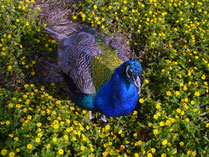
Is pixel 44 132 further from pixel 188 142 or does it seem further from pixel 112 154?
pixel 188 142

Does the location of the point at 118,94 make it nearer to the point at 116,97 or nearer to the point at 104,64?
the point at 116,97

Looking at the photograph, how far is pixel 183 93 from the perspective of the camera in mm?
3094

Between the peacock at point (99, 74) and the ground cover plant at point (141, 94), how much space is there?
33 centimetres

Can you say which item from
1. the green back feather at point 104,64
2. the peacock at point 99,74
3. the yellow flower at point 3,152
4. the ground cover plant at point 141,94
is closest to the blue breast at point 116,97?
the peacock at point 99,74

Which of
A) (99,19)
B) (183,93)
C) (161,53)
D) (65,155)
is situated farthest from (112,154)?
(99,19)

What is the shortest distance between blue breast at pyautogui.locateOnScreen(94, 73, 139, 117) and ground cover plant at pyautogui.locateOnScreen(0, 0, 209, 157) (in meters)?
0.38

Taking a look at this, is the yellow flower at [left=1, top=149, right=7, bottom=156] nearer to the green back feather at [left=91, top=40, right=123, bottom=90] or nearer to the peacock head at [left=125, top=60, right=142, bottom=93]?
the green back feather at [left=91, top=40, right=123, bottom=90]

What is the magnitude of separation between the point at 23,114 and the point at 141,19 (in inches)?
110

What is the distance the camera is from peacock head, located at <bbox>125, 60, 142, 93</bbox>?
1.98 metres

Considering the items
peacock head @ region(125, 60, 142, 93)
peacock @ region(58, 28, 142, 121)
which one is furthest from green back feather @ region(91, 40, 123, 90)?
peacock head @ region(125, 60, 142, 93)

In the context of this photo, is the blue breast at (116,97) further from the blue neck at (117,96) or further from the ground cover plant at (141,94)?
the ground cover plant at (141,94)

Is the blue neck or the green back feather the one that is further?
the green back feather

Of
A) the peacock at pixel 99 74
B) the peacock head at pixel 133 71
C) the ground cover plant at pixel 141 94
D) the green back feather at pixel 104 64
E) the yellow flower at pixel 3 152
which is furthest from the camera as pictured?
the green back feather at pixel 104 64

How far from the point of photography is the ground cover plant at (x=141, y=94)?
238 cm
